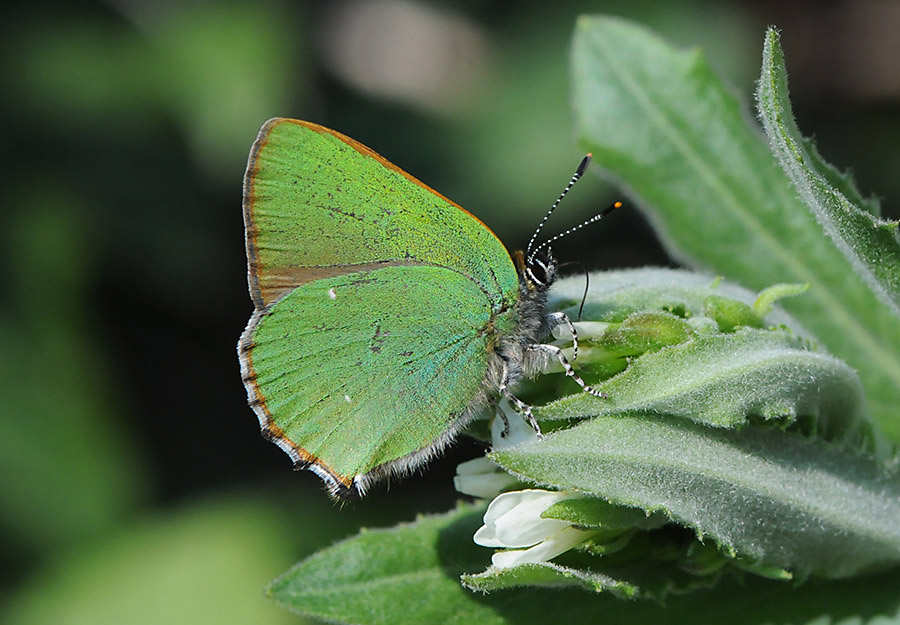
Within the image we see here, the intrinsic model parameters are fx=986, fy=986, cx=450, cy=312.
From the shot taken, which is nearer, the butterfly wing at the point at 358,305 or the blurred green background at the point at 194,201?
the butterfly wing at the point at 358,305

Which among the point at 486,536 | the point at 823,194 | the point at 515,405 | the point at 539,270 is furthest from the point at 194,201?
the point at 823,194

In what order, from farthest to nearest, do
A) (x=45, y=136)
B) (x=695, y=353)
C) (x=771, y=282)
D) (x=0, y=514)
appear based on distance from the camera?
(x=45, y=136) < (x=0, y=514) < (x=771, y=282) < (x=695, y=353)

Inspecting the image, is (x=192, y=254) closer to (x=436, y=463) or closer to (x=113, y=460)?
(x=113, y=460)

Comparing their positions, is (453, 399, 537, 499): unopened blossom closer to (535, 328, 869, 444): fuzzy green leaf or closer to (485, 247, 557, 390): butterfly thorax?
(485, 247, 557, 390): butterfly thorax

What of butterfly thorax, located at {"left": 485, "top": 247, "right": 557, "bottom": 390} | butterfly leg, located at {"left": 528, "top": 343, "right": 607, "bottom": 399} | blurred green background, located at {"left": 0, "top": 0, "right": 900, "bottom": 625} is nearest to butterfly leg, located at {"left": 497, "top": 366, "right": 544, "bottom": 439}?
butterfly thorax, located at {"left": 485, "top": 247, "right": 557, "bottom": 390}

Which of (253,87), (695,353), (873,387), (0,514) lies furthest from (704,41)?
(0,514)

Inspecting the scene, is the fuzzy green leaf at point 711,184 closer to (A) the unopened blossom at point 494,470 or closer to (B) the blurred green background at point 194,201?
(A) the unopened blossom at point 494,470

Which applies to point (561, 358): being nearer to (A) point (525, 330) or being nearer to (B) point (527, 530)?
(A) point (525, 330)

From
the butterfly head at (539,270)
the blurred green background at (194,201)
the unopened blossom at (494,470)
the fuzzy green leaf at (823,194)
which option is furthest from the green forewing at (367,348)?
the blurred green background at (194,201)
